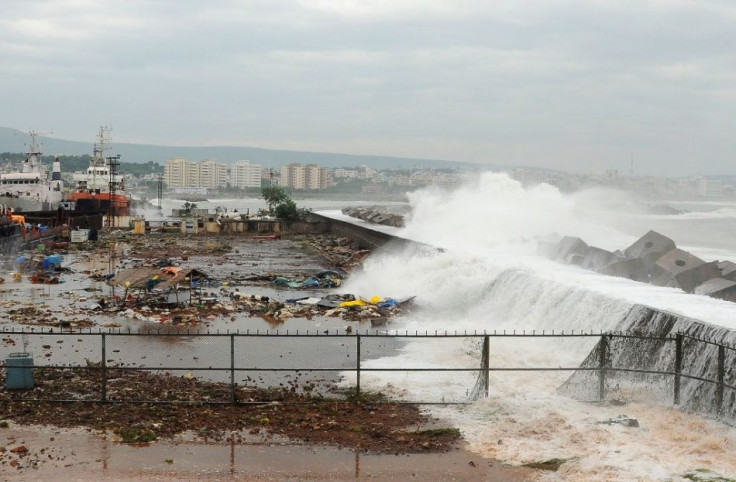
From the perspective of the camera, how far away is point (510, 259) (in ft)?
94.1

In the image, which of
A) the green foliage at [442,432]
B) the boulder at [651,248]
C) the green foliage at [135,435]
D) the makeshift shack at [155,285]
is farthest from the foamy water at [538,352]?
the makeshift shack at [155,285]

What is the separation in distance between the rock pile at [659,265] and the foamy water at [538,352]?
858mm

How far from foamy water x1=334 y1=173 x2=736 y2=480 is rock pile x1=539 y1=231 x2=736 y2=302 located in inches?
33.8

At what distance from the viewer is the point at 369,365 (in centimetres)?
1631

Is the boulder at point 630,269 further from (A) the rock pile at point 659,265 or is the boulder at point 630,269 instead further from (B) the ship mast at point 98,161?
(B) the ship mast at point 98,161

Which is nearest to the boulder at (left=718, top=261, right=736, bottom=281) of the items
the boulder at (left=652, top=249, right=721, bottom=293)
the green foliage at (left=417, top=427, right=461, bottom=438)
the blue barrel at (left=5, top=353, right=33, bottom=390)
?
the boulder at (left=652, top=249, right=721, bottom=293)

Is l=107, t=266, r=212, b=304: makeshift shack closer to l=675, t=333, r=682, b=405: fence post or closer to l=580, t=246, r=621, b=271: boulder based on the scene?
l=580, t=246, r=621, b=271: boulder

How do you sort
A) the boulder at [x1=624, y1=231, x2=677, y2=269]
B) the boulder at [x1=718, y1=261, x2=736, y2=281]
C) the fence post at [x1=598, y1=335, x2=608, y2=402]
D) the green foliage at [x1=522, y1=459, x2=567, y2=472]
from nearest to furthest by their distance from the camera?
the green foliage at [x1=522, y1=459, x2=567, y2=472] < the fence post at [x1=598, y1=335, x2=608, y2=402] < the boulder at [x1=718, y1=261, x2=736, y2=281] < the boulder at [x1=624, y1=231, x2=677, y2=269]

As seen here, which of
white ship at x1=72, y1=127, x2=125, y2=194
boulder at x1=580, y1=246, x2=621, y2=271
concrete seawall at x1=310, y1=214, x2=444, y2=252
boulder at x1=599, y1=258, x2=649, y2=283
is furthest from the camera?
white ship at x1=72, y1=127, x2=125, y2=194

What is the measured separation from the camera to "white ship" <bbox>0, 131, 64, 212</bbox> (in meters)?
69.4

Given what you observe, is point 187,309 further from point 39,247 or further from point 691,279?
point 39,247

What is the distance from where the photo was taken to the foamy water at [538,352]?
10016 mm

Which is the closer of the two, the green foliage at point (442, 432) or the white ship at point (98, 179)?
the green foliage at point (442, 432)

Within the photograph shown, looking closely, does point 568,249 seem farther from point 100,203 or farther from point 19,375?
point 100,203
